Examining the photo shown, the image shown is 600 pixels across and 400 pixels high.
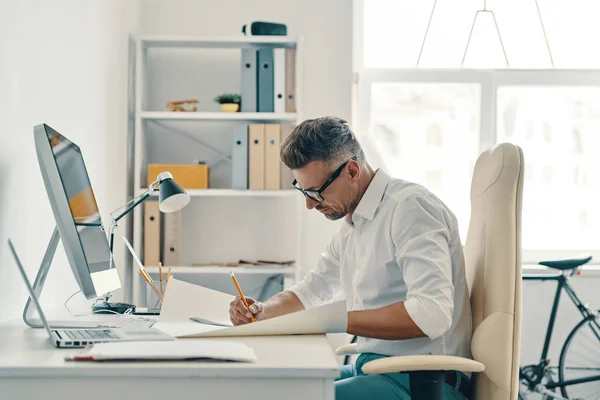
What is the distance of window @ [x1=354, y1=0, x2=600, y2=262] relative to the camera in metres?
3.90

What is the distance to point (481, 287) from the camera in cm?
185

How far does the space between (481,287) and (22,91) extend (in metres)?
1.28

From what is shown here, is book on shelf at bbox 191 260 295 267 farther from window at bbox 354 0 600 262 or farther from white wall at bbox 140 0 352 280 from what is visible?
window at bbox 354 0 600 262

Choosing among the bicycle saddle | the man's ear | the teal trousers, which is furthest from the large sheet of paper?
the bicycle saddle

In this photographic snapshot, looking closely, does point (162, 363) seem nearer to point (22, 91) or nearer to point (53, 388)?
point (53, 388)

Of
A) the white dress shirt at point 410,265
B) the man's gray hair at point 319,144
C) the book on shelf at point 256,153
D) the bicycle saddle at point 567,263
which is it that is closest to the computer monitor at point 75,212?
the man's gray hair at point 319,144

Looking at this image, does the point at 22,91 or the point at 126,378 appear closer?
the point at 126,378

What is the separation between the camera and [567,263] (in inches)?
140

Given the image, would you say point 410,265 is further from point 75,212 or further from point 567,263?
point 567,263

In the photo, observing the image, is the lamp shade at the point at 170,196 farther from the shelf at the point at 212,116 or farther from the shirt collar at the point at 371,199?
the shelf at the point at 212,116

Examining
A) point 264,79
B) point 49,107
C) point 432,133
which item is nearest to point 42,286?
point 49,107

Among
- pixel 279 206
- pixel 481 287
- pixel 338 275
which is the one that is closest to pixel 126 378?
pixel 481 287

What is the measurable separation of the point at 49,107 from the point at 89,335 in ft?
3.06

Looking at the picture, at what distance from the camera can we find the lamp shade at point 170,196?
2236 millimetres
